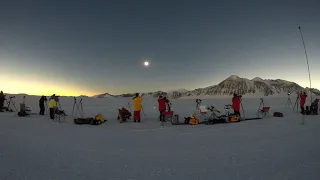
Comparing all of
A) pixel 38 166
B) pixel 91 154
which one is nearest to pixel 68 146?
pixel 91 154

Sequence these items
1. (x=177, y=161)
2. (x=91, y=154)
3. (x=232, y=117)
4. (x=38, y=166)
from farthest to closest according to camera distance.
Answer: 1. (x=232, y=117)
2. (x=91, y=154)
3. (x=177, y=161)
4. (x=38, y=166)

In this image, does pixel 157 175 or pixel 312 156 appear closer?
pixel 157 175

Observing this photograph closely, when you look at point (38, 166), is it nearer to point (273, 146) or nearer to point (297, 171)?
point (297, 171)

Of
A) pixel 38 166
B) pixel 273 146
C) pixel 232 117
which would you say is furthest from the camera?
pixel 232 117

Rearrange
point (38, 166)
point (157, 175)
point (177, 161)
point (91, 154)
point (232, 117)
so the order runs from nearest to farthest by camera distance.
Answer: point (157, 175) < point (38, 166) < point (177, 161) < point (91, 154) < point (232, 117)

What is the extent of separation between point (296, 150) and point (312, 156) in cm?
68

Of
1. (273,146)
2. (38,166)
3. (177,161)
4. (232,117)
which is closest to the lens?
(38,166)

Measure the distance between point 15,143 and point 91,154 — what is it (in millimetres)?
3067

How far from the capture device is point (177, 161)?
19.3ft

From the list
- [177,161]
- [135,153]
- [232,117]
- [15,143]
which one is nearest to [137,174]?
[177,161]

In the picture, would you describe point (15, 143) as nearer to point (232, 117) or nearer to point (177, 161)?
point (177, 161)

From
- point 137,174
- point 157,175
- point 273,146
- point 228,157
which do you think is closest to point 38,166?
point 137,174

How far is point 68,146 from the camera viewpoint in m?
7.70

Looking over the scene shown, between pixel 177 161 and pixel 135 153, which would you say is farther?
pixel 135 153
